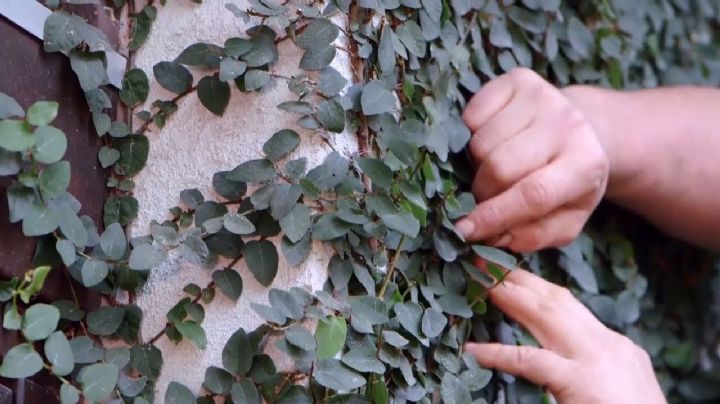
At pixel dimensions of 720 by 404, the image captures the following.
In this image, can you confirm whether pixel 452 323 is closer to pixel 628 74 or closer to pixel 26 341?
pixel 26 341

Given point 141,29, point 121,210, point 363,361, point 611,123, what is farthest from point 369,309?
point 611,123

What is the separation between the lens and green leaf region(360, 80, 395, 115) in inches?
28.4

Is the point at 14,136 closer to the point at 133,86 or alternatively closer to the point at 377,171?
the point at 133,86

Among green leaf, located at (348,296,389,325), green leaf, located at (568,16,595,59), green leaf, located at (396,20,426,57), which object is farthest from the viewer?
green leaf, located at (568,16,595,59)

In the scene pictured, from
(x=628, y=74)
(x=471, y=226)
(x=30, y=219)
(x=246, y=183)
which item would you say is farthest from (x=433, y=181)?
(x=628, y=74)

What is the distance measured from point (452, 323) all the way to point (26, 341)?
0.41 meters

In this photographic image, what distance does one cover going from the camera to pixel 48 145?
0.61 meters

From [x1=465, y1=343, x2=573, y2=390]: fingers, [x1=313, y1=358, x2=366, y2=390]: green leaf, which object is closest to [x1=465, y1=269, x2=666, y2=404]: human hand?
[x1=465, y1=343, x2=573, y2=390]: fingers

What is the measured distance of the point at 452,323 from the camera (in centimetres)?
82

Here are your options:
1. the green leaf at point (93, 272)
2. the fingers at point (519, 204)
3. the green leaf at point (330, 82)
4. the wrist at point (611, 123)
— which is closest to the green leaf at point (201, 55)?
the green leaf at point (330, 82)

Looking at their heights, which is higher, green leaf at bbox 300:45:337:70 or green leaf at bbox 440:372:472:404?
green leaf at bbox 300:45:337:70

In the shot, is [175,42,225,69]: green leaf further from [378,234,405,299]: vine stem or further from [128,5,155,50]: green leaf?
[378,234,405,299]: vine stem

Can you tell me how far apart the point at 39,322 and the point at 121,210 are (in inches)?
6.6

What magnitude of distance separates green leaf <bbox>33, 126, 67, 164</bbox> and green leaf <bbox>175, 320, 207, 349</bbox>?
0.18 meters
